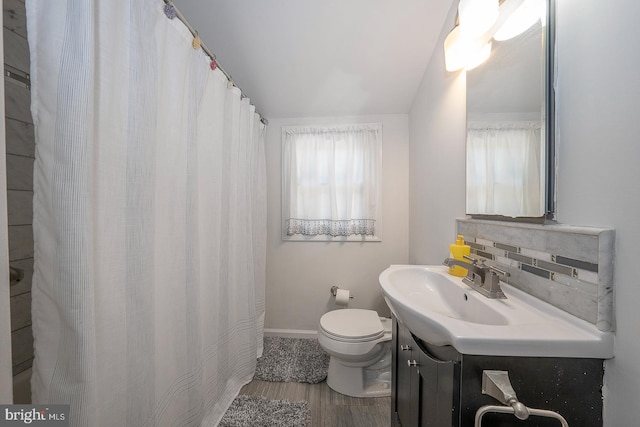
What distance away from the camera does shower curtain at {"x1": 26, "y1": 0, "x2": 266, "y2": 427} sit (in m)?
0.51

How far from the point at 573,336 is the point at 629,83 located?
20.4 inches

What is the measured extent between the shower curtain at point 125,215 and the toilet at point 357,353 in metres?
0.66

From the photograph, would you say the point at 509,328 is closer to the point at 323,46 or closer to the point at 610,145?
the point at 610,145

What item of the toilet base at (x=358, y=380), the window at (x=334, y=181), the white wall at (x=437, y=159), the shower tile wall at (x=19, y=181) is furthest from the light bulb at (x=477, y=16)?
the toilet base at (x=358, y=380)

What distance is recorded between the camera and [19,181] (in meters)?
0.75

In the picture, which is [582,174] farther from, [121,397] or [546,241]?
[121,397]

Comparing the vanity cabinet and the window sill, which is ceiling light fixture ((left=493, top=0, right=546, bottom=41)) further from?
the window sill

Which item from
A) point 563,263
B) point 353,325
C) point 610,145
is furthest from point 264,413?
point 610,145

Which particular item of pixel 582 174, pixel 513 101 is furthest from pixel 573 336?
pixel 513 101

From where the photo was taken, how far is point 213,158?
3.51 feet

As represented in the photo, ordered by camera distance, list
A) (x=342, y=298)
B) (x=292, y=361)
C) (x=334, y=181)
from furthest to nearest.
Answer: (x=334, y=181)
(x=342, y=298)
(x=292, y=361)

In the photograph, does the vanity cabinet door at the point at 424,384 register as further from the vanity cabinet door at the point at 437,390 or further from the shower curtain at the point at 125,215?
the shower curtain at the point at 125,215

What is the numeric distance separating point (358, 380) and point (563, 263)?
4.16ft

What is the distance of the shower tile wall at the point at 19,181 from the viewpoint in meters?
0.72
